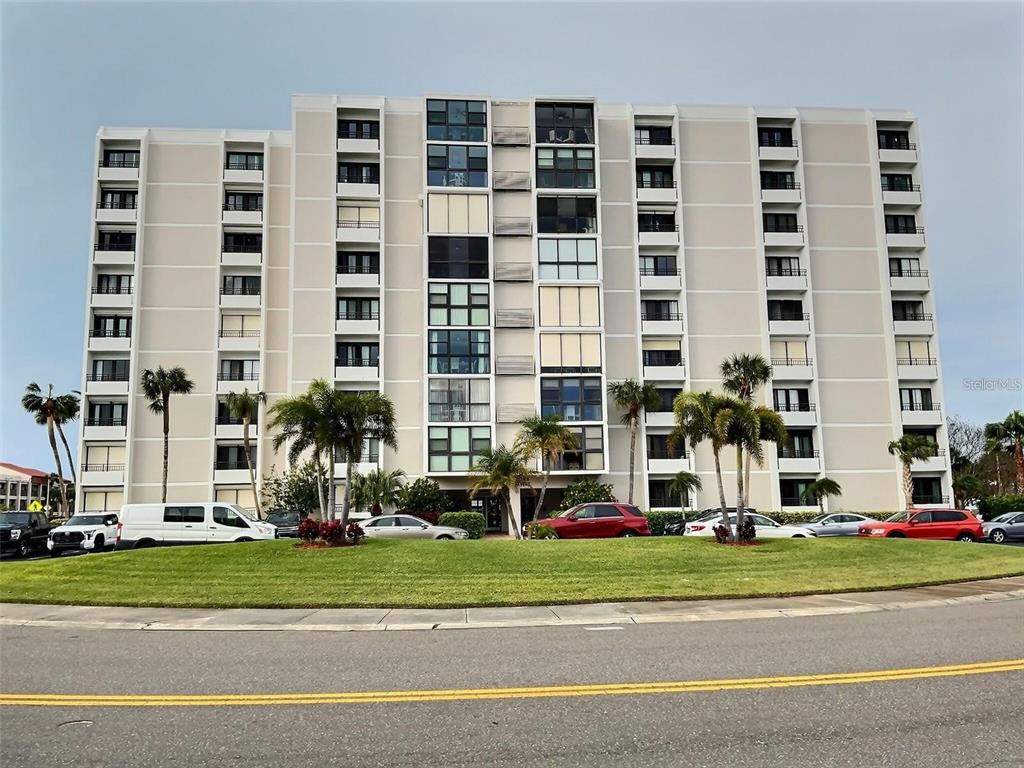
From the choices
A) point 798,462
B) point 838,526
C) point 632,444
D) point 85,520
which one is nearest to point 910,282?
point 798,462

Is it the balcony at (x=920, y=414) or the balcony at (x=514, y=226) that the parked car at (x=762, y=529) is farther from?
the balcony at (x=514, y=226)

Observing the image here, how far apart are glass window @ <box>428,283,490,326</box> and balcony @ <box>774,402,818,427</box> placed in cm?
1942

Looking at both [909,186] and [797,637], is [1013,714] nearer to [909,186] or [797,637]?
[797,637]

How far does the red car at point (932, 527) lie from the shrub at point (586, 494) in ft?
43.0

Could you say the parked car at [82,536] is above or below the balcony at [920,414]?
below

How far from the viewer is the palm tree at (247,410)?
4219cm

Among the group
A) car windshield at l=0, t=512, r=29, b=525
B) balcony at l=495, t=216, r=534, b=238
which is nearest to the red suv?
car windshield at l=0, t=512, r=29, b=525

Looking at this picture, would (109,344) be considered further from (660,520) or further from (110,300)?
(660,520)

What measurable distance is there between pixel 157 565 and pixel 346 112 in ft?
120

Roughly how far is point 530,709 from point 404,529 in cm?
2218

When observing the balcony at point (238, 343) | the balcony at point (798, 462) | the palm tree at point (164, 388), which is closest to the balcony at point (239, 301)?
the balcony at point (238, 343)

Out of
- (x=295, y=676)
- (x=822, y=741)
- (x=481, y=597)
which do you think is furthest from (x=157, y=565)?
(x=822, y=741)

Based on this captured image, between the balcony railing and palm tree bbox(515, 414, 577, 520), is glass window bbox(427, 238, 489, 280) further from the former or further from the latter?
the balcony railing

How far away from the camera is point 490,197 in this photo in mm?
46156
